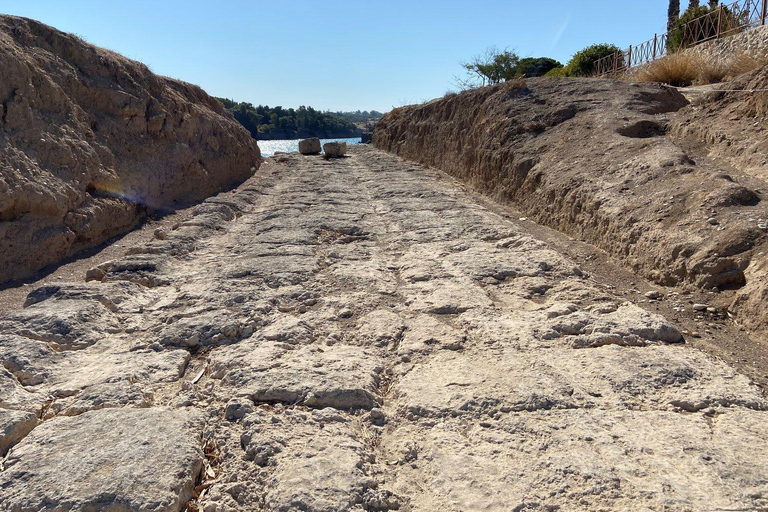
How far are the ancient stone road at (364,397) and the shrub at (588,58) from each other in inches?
586

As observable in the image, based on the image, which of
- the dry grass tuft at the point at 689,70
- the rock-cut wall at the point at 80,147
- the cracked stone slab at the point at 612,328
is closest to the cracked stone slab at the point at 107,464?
the cracked stone slab at the point at 612,328

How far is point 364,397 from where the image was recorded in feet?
7.41

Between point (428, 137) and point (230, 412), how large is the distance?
10.7 m

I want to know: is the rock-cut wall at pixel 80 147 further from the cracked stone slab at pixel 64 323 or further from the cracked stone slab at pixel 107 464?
the cracked stone slab at pixel 107 464

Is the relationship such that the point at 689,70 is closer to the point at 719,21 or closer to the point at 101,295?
the point at 719,21

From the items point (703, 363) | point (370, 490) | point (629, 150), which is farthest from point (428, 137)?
point (370, 490)

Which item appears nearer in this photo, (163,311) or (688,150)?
(163,311)

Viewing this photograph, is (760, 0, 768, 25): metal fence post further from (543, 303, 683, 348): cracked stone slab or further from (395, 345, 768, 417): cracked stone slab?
(395, 345, 768, 417): cracked stone slab

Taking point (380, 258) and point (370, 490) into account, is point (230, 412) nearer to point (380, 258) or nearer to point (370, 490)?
point (370, 490)

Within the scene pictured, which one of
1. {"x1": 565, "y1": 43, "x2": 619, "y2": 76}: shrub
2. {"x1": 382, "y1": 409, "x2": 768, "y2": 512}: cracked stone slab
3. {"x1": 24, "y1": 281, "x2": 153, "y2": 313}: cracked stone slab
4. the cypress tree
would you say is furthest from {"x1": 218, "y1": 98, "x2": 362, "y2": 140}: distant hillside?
{"x1": 382, "y1": 409, "x2": 768, "y2": 512}: cracked stone slab

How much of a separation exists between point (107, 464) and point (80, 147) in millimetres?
4184

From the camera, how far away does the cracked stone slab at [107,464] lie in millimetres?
1601

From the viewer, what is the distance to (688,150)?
5305 millimetres

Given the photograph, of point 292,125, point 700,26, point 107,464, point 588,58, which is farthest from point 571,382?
point 292,125
